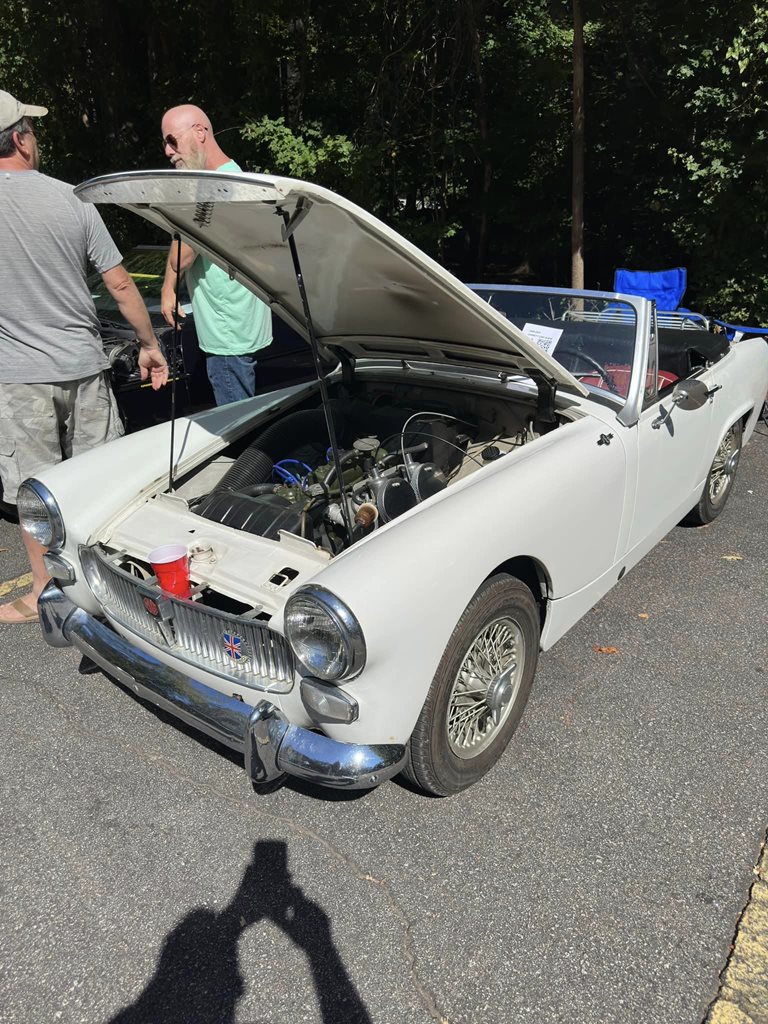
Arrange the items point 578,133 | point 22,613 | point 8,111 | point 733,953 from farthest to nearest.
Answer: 1. point 578,133
2. point 22,613
3. point 8,111
4. point 733,953

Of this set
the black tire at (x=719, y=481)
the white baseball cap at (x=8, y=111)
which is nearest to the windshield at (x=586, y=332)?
the black tire at (x=719, y=481)

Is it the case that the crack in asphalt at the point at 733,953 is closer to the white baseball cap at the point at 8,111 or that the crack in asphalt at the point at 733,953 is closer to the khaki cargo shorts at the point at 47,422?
the khaki cargo shorts at the point at 47,422

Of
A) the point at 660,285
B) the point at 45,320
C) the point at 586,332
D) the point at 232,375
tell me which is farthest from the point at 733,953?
the point at 660,285

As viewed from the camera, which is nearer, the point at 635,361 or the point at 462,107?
the point at 635,361

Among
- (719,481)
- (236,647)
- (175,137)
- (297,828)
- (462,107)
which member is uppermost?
(462,107)

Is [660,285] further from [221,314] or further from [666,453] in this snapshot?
[221,314]

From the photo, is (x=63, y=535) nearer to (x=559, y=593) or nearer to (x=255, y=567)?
(x=255, y=567)

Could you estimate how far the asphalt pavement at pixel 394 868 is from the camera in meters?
1.85

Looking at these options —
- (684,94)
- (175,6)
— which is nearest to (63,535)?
(684,94)

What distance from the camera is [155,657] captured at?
7.80ft

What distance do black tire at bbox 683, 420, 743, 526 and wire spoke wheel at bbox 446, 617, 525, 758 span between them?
79.5 inches

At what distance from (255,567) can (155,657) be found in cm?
44

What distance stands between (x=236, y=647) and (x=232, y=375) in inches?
91.9

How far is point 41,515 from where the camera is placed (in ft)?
8.85
